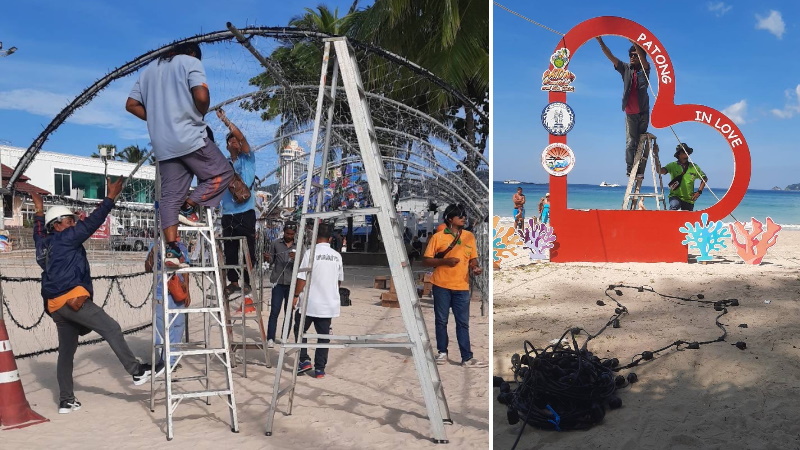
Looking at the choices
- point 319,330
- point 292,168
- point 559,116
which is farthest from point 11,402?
point 559,116

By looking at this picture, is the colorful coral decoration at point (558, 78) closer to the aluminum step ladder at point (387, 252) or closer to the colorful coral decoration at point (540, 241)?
the colorful coral decoration at point (540, 241)

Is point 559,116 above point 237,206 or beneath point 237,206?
above

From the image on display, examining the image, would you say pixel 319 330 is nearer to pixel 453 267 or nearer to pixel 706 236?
pixel 453 267

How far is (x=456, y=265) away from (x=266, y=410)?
6.85 feet

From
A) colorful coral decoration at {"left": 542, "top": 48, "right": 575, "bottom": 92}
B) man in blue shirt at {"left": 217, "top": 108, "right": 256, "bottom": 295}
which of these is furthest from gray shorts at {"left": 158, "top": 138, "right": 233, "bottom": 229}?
colorful coral decoration at {"left": 542, "top": 48, "right": 575, "bottom": 92}

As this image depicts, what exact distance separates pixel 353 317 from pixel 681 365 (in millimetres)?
5193

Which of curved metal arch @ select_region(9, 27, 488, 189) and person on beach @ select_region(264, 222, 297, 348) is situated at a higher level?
curved metal arch @ select_region(9, 27, 488, 189)

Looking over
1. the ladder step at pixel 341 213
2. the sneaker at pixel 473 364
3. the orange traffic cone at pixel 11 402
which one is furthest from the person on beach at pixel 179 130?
the sneaker at pixel 473 364

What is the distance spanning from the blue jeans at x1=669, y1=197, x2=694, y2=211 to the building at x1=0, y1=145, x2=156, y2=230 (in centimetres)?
926

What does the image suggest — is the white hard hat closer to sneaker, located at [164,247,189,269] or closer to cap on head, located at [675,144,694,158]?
sneaker, located at [164,247,189,269]

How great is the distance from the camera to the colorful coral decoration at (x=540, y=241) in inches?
467

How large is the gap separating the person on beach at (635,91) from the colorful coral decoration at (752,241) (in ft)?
6.48

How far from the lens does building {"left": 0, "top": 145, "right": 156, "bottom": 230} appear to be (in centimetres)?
659

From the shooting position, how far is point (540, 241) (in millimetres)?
11859
